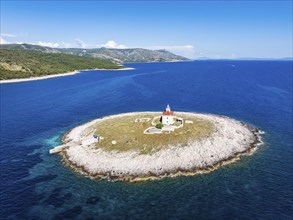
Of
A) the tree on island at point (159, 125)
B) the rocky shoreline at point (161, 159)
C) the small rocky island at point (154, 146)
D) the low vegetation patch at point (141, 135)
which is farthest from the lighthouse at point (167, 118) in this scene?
the rocky shoreline at point (161, 159)

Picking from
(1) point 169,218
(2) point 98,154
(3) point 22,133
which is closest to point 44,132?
(3) point 22,133

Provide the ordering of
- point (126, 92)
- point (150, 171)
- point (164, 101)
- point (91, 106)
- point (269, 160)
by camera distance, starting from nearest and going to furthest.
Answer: point (150, 171) → point (269, 160) → point (91, 106) → point (164, 101) → point (126, 92)

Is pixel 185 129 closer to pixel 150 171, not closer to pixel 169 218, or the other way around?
pixel 150 171

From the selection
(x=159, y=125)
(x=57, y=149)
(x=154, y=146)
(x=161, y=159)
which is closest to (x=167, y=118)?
(x=159, y=125)

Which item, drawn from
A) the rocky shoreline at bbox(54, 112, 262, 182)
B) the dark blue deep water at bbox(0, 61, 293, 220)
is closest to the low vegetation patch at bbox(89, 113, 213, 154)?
the rocky shoreline at bbox(54, 112, 262, 182)

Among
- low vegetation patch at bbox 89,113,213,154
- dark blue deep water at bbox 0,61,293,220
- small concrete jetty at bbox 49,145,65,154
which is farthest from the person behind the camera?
small concrete jetty at bbox 49,145,65,154

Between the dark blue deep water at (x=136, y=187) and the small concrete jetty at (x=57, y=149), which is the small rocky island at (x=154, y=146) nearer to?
the small concrete jetty at (x=57, y=149)

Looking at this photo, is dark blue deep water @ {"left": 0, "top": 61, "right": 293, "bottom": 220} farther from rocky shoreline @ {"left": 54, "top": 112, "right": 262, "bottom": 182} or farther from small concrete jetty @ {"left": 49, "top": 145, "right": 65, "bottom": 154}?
rocky shoreline @ {"left": 54, "top": 112, "right": 262, "bottom": 182}

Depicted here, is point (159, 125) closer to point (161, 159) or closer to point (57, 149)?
point (161, 159)
